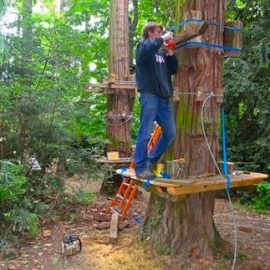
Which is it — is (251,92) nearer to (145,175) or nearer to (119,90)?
(119,90)

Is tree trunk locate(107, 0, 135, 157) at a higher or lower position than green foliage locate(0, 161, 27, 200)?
higher

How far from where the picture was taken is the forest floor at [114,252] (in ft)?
13.1

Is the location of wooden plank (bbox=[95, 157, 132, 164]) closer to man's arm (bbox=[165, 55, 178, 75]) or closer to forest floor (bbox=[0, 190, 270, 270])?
forest floor (bbox=[0, 190, 270, 270])

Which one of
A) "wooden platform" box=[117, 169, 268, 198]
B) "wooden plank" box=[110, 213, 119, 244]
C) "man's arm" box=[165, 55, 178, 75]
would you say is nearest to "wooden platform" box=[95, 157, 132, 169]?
"wooden plank" box=[110, 213, 119, 244]

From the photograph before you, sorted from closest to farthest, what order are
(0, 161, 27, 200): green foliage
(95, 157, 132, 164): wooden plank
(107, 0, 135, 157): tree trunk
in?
(0, 161, 27, 200): green foliage
(95, 157, 132, 164): wooden plank
(107, 0, 135, 157): tree trunk

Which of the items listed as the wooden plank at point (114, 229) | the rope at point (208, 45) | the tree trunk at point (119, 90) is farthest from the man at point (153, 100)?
the tree trunk at point (119, 90)

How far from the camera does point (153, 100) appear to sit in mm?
3678

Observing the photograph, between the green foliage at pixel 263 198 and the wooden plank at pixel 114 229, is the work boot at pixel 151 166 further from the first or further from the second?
the green foliage at pixel 263 198

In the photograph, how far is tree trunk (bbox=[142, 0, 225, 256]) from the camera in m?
3.91

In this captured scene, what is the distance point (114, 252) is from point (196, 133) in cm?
167

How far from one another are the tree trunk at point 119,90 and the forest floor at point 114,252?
2.02 meters

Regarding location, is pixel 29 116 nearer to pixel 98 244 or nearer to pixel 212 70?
pixel 98 244

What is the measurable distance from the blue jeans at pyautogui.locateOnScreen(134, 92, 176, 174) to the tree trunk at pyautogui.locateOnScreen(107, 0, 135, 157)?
352 centimetres

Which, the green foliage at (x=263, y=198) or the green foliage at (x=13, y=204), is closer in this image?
the green foliage at (x=13, y=204)
